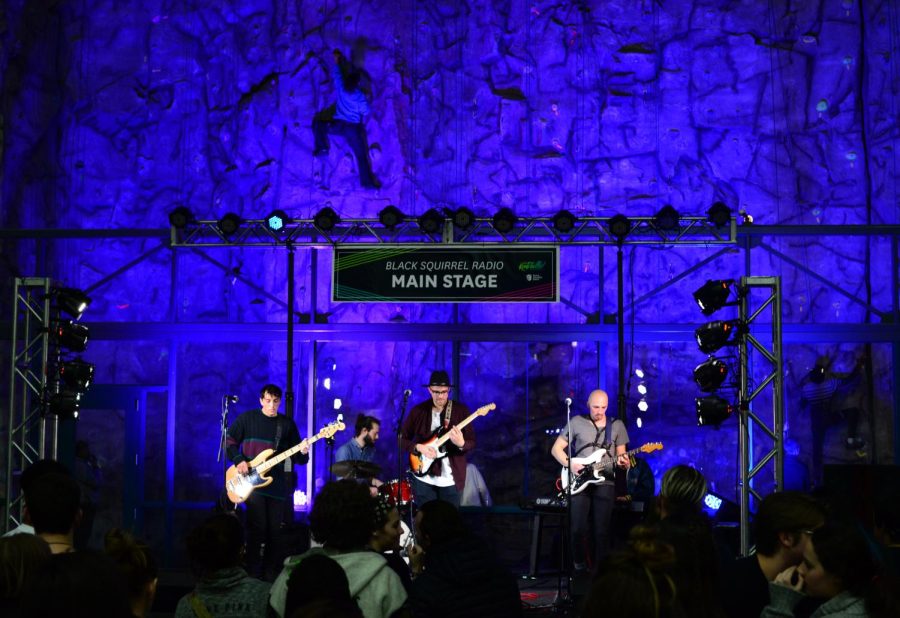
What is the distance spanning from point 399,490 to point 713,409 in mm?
3280

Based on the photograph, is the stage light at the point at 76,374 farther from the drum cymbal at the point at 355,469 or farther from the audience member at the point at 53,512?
the audience member at the point at 53,512

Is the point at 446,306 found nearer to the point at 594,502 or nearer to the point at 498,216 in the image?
the point at 498,216

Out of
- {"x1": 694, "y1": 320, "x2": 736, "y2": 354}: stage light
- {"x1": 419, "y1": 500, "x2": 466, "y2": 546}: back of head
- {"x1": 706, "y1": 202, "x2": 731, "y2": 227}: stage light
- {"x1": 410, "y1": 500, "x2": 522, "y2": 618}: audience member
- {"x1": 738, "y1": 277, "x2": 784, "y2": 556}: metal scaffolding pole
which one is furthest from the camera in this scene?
{"x1": 706, "y1": 202, "x2": 731, "y2": 227}: stage light

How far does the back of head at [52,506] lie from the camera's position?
449 centimetres

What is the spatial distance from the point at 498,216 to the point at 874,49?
20.7 feet

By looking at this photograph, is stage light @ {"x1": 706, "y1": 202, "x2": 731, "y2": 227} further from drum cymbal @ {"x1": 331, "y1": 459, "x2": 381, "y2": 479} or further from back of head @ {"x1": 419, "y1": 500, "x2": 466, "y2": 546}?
back of head @ {"x1": 419, "y1": 500, "x2": 466, "y2": 546}

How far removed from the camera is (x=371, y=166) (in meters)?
15.0

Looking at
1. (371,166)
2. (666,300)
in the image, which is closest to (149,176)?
(371,166)

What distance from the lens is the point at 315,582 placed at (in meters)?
3.77

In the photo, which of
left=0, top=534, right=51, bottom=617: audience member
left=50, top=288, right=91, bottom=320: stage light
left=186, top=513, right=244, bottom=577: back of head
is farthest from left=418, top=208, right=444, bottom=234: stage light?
left=0, top=534, right=51, bottom=617: audience member

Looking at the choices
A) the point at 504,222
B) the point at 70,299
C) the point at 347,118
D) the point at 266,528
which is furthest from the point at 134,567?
the point at 347,118

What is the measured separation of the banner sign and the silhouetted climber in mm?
3100

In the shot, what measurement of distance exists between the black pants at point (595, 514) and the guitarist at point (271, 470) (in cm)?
282

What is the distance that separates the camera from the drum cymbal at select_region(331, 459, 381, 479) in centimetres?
1114
